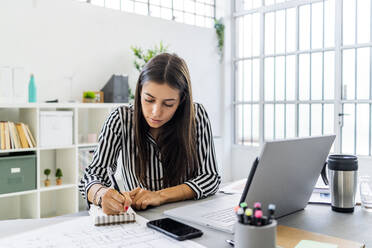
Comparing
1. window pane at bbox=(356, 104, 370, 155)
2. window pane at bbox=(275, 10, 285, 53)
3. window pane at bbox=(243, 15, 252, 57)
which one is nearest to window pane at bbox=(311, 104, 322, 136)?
window pane at bbox=(356, 104, 370, 155)

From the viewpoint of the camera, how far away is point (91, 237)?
3.23 feet

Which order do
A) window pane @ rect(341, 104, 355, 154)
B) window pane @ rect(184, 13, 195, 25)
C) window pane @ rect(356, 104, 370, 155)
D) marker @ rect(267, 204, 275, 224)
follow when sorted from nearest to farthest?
marker @ rect(267, 204, 275, 224) < window pane @ rect(356, 104, 370, 155) < window pane @ rect(341, 104, 355, 154) < window pane @ rect(184, 13, 195, 25)

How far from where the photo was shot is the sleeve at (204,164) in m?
1.48

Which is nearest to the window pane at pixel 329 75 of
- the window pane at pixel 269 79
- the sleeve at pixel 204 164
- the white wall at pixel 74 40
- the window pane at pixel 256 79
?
the window pane at pixel 269 79

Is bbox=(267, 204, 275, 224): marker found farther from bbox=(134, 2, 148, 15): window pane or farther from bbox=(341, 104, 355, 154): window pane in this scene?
bbox=(134, 2, 148, 15): window pane

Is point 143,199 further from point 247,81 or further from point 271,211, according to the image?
point 247,81

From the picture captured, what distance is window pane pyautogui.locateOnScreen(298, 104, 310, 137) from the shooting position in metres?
4.62

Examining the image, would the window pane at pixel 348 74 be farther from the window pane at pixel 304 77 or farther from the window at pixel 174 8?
the window at pixel 174 8

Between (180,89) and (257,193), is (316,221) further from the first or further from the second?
(180,89)

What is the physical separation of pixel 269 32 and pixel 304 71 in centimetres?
76

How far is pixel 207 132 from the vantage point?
1.69 meters

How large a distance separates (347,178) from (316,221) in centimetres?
23

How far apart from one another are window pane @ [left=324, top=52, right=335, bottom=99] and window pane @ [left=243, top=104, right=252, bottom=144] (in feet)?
3.69

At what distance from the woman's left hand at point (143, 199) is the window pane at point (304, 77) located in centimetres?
369
